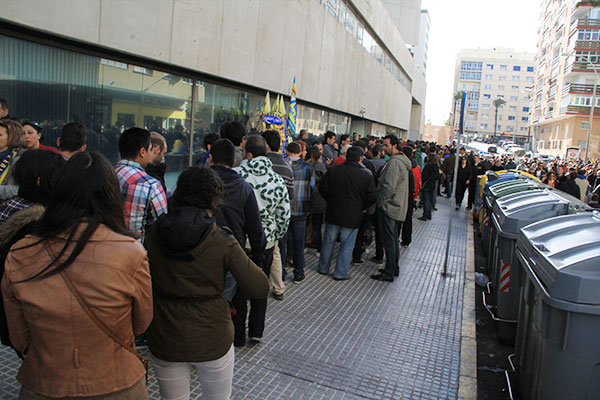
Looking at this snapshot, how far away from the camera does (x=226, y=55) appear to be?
973 cm

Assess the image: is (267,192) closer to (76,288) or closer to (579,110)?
(76,288)

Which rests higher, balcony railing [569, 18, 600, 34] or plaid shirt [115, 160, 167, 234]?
balcony railing [569, 18, 600, 34]

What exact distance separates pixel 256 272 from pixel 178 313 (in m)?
0.48

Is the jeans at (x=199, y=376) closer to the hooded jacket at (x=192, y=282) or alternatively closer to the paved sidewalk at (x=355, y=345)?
the hooded jacket at (x=192, y=282)

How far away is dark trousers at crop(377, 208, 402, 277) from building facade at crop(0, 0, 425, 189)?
431 cm

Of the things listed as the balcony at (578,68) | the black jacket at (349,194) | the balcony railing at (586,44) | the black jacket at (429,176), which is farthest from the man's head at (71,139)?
the balcony railing at (586,44)

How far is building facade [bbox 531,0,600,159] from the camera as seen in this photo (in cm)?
5588

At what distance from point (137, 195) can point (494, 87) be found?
13840cm

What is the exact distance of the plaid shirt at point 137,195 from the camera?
11.9ft

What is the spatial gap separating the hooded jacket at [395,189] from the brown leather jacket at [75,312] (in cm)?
562

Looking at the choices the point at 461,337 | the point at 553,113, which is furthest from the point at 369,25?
the point at 553,113

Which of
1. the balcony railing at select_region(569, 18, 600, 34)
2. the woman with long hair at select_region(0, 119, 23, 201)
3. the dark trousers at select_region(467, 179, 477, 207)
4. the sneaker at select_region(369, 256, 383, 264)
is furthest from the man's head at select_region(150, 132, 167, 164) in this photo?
the balcony railing at select_region(569, 18, 600, 34)

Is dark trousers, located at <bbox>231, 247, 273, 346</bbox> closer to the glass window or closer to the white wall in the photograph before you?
the glass window

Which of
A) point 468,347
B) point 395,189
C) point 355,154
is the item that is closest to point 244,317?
point 468,347
